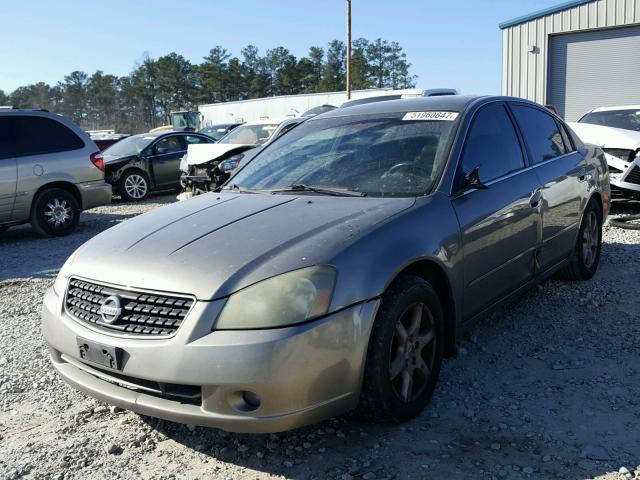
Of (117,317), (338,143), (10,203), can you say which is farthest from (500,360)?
(10,203)

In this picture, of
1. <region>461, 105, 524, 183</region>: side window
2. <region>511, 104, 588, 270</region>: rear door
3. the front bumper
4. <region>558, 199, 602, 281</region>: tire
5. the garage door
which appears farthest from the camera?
the garage door

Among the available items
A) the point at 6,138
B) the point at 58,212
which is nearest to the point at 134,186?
the point at 58,212

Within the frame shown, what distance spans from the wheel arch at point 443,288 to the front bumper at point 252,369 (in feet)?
1.84

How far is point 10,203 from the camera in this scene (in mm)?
8391

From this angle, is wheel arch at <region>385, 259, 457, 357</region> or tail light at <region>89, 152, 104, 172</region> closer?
wheel arch at <region>385, 259, 457, 357</region>

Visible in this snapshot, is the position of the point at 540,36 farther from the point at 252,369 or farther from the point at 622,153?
the point at 252,369

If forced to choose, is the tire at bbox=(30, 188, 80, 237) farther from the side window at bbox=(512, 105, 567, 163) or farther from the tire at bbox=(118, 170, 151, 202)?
the side window at bbox=(512, 105, 567, 163)

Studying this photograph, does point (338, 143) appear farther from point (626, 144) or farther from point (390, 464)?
point (626, 144)

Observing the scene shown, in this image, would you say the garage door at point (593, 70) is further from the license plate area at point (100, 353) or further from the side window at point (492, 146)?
the license plate area at point (100, 353)

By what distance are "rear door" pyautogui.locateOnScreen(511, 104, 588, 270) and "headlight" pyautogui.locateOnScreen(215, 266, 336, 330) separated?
7.48 ft

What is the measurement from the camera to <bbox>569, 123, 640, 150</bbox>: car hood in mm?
8523

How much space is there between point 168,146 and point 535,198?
36.5 feet

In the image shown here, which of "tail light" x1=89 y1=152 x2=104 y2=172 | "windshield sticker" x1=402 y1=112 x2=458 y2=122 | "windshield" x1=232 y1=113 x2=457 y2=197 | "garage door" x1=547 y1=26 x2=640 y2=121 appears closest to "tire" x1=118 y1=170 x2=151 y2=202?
"tail light" x1=89 y1=152 x2=104 y2=172

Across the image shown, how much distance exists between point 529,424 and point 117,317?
2008 millimetres
